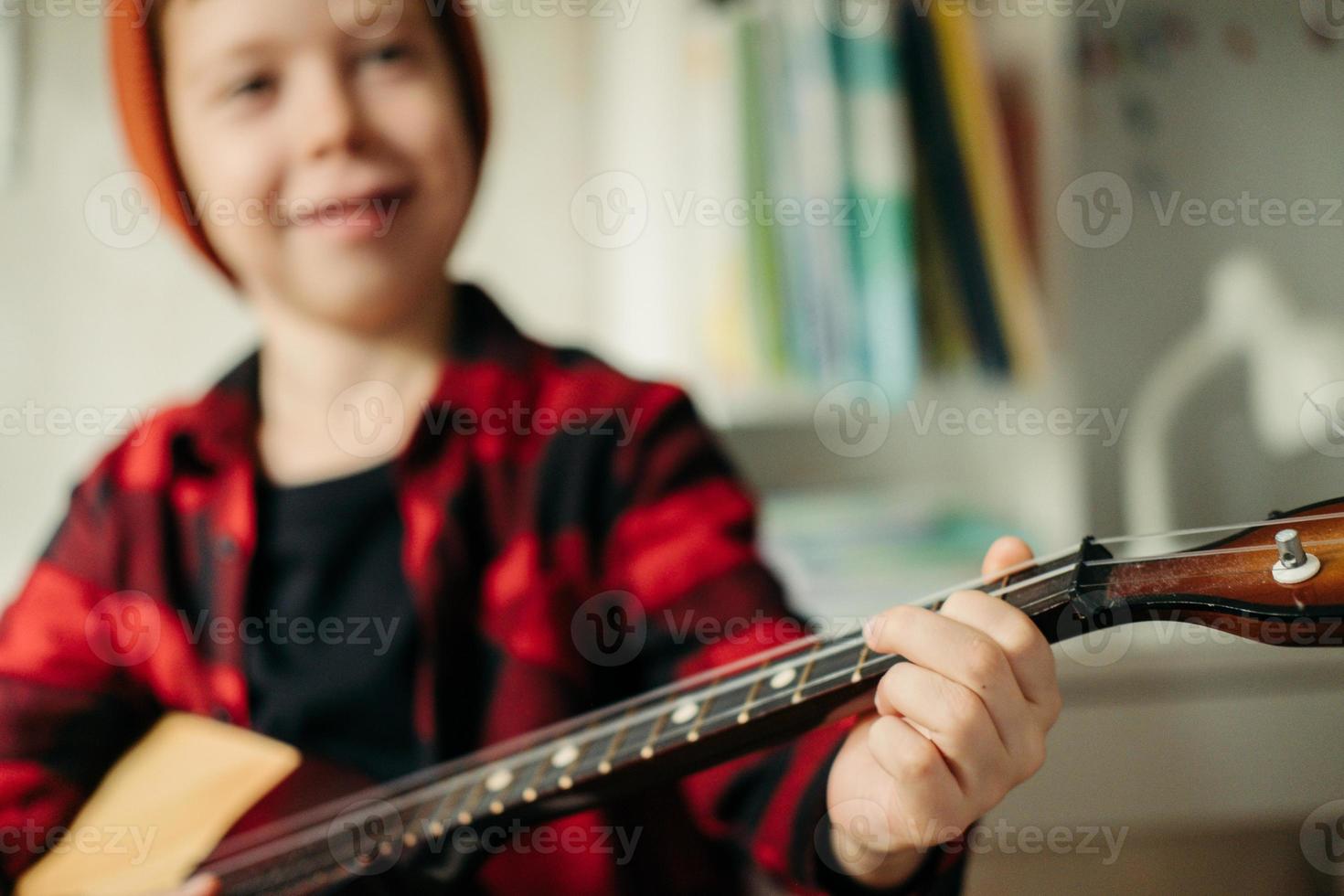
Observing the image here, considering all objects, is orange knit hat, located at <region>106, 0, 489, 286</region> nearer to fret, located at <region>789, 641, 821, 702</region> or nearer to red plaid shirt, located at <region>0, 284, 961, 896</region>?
red plaid shirt, located at <region>0, 284, 961, 896</region>

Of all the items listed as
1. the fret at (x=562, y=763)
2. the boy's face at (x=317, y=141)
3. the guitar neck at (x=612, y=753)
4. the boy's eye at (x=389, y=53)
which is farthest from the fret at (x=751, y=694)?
the boy's eye at (x=389, y=53)

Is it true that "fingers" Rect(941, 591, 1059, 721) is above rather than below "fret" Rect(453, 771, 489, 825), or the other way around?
above

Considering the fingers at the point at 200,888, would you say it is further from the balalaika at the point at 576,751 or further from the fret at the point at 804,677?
the fret at the point at 804,677

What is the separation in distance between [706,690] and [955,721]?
136mm

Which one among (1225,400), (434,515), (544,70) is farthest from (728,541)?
A: (1225,400)

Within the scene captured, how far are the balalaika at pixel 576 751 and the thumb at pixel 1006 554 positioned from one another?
0.01 meters

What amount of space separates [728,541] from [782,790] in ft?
0.70

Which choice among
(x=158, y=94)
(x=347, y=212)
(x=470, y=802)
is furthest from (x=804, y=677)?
(x=158, y=94)

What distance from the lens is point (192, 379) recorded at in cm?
97

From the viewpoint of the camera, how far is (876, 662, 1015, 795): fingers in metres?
0.38

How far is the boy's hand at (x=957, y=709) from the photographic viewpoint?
1.25 ft

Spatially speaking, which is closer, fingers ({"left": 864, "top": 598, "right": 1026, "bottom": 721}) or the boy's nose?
fingers ({"left": 864, "top": 598, "right": 1026, "bottom": 721})

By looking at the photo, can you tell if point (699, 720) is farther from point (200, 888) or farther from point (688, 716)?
point (200, 888)

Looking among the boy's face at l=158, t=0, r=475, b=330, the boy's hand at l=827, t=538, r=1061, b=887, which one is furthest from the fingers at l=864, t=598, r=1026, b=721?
the boy's face at l=158, t=0, r=475, b=330
